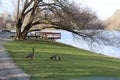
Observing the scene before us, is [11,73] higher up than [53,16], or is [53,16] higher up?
[53,16]

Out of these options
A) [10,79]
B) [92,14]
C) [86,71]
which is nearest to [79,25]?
[92,14]

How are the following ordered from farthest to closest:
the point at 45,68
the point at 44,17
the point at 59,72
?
1. the point at 44,17
2. the point at 45,68
3. the point at 59,72

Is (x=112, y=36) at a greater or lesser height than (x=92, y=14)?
lesser

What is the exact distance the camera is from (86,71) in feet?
45.8

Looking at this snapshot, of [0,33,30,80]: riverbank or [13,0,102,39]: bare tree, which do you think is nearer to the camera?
[0,33,30,80]: riverbank

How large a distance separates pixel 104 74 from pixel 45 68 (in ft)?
8.37

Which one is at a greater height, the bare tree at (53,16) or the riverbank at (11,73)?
the bare tree at (53,16)

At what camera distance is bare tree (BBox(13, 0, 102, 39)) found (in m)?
31.4

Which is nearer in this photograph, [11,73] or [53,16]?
[11,73]

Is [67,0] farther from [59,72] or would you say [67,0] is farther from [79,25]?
[59,72]

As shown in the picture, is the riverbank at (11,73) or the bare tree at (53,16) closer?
the riverbank at (11,73)

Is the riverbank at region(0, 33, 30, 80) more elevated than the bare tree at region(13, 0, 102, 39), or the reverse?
the bare tree at region(13, 0, 102, 39)

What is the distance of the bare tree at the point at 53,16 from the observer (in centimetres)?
3138

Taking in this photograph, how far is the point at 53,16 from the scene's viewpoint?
32.7 m
